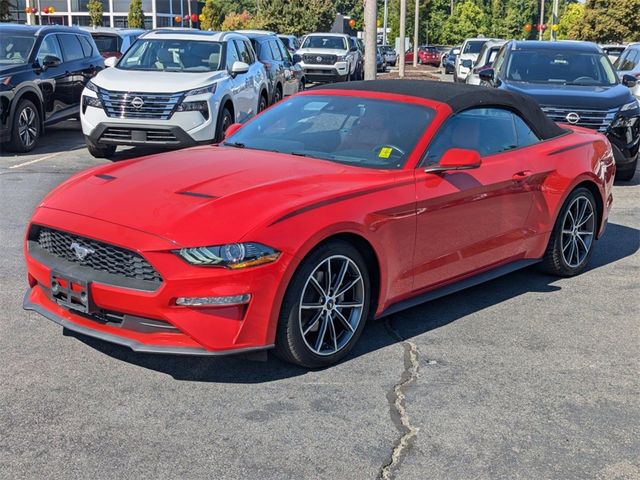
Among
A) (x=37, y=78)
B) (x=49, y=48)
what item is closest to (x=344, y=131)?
(x=37, y=78)

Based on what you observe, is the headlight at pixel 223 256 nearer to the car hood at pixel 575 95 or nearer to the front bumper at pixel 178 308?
the front bumper at pixel 178 308

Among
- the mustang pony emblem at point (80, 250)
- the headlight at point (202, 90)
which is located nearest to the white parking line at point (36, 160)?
the headlight at point (202, 90)

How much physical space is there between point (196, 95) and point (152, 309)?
781 cm

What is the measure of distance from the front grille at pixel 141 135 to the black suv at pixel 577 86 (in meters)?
4.63

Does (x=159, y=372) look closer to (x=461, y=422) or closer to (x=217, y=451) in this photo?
(x=217, y=451)

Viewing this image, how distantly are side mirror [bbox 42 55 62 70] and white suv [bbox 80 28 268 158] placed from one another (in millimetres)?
1132

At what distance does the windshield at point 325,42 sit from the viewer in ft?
103

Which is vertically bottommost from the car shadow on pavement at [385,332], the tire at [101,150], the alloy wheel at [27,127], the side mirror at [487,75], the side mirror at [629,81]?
the car shadow on pavement at [385,332]

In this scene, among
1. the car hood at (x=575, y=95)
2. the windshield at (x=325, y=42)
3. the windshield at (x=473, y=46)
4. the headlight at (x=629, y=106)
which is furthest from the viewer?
the windshield at (x=473, y=46)

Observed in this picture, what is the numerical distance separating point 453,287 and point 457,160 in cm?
89

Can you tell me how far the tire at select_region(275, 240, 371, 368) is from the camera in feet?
14.4

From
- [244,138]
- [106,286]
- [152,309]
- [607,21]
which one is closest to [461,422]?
[152,309]

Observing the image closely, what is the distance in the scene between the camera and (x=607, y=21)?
43344 mm

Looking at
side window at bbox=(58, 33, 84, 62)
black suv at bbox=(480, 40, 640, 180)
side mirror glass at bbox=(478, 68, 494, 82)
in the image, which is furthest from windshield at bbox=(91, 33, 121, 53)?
side mirror glass at bbox=(478, 68, 494, 82)
